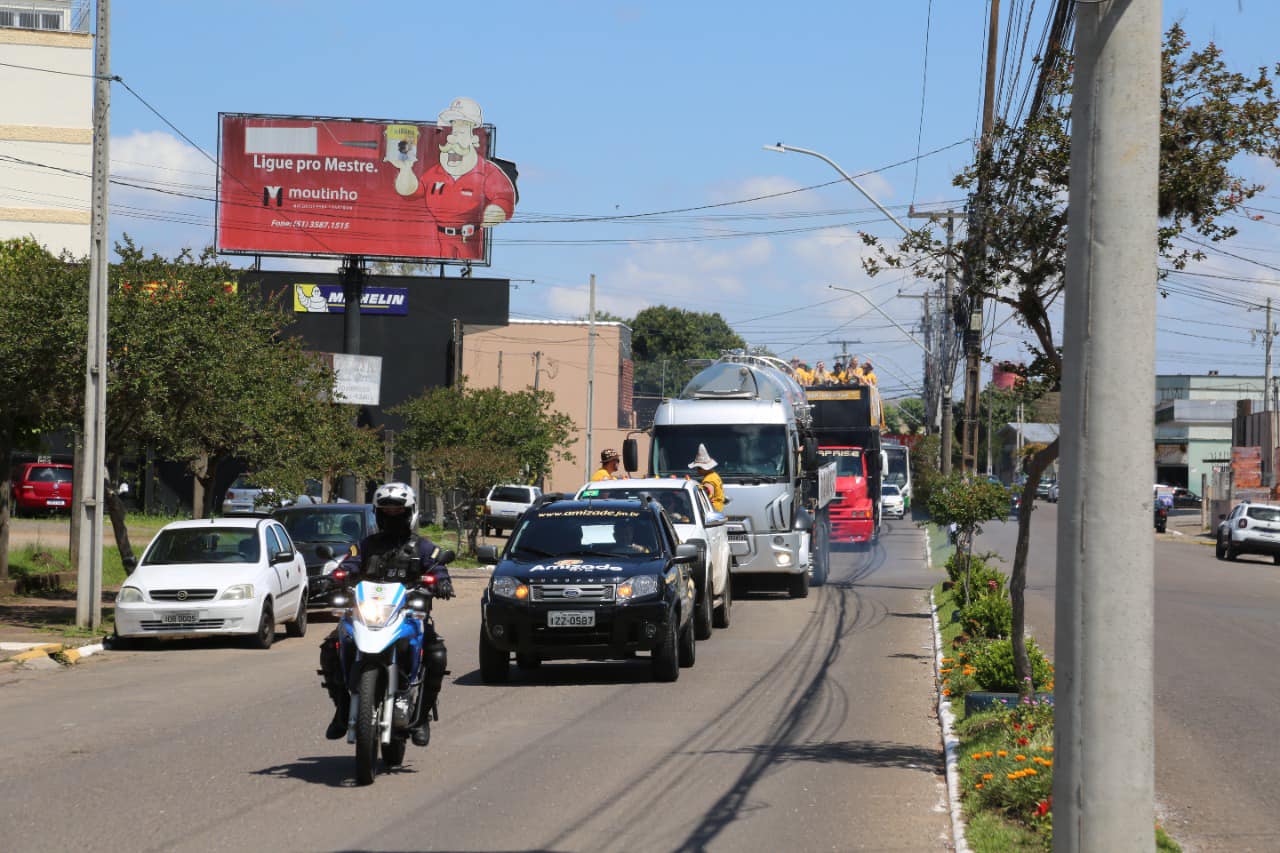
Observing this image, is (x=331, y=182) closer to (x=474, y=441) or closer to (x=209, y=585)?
(x=474, y=441)

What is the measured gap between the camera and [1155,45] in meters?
5.33

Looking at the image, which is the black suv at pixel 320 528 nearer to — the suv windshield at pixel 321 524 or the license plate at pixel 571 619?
the suv windshield at pixel 321 524

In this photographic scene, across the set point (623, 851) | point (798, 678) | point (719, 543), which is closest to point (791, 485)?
point (719, 543)

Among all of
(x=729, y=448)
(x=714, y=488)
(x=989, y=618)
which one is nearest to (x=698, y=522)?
(x=714, y=488)

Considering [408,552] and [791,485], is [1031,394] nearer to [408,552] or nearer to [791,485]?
[408,552]

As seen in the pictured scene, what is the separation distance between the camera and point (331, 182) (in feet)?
173

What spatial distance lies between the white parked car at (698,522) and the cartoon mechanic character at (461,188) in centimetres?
3323

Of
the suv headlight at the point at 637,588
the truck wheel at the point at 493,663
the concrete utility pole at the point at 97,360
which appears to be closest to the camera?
the suv headlight at the point at 637,588

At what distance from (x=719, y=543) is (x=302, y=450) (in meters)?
9.10

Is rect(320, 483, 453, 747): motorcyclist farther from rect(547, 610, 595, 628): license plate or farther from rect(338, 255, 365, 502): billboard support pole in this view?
rect(338, 255, 365, 502): billboard support pole

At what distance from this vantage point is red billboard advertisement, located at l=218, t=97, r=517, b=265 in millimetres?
52688

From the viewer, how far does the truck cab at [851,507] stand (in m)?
44.4

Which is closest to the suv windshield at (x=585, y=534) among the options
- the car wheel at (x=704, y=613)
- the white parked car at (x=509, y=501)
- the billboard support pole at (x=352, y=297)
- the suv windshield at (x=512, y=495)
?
the car wheel at (x=704, y=613)

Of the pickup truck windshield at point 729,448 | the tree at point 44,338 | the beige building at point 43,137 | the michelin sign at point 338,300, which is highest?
the beige building at point 43,137
